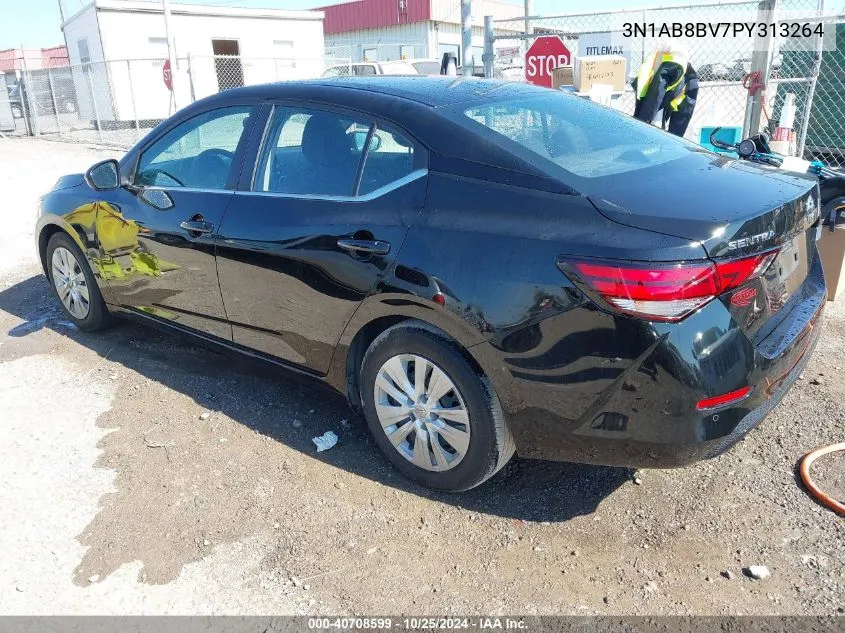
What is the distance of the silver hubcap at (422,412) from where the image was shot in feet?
9.41

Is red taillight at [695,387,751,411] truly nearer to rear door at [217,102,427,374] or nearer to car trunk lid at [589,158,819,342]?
car trunk lid at [589,158,819,342]

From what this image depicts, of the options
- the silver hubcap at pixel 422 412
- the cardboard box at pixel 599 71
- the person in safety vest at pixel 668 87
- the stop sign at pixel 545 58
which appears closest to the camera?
the silver hubcap at pixel 422 412

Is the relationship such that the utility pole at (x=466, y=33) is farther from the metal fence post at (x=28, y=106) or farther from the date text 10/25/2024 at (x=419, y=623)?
the metal fence post at (x=28, y=106)

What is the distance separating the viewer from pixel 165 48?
21781 mm

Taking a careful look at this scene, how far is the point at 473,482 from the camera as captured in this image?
9.63 ft

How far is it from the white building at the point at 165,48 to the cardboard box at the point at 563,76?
1207 cm

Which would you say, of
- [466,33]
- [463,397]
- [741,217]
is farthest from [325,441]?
[466,33]

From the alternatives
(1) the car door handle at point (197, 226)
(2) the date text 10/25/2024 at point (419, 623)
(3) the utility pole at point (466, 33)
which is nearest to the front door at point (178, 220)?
(1) the car door handle at point (197, 226)

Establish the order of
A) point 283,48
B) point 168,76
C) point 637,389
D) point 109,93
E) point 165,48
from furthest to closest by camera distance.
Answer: point 283,48 → point 165,48 → point 109,93 → point 168,76 → point 637,389

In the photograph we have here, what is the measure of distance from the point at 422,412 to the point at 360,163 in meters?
1.15

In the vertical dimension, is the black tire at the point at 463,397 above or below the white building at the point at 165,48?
below

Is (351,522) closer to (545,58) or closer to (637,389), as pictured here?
(637,389)

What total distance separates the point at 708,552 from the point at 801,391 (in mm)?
1594

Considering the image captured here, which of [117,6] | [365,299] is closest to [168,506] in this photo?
[365,299]
